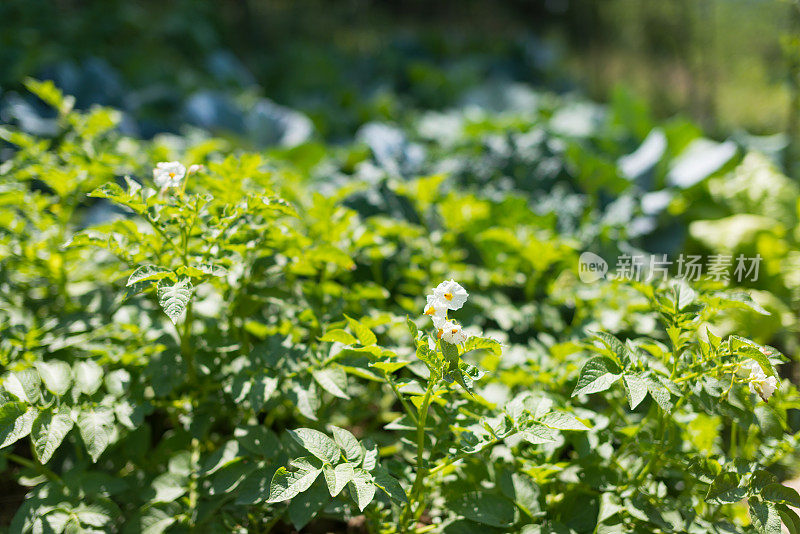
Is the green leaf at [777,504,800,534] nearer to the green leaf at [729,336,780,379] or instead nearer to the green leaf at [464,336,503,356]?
the green leaf at [729,336,780,379]

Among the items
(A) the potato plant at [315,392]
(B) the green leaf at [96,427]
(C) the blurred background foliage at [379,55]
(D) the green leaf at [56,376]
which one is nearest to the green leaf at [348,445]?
(A) the potato plant at [315,392]

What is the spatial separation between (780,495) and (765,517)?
61 millimetres

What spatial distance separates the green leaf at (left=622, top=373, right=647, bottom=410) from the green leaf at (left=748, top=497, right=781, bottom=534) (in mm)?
263

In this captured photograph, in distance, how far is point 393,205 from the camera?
2.06m

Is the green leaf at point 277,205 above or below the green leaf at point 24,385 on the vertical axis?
above

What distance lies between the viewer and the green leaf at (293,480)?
0.93 meters

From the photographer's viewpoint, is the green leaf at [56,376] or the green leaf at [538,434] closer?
the green leaf at [538,434]

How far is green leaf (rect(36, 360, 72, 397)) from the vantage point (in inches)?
43.4

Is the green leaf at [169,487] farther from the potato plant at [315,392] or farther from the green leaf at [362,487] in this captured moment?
the green leaf at [362,487]

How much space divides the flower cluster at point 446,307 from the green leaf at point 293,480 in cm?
29

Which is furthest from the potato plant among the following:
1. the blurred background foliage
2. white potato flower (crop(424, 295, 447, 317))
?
the blurred background foliage

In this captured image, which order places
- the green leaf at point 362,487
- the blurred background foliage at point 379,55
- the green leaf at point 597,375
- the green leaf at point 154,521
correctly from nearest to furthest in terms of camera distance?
the green leaf at point 362,487 → the green leaf at point 597,375 → the green leaf at point 154,521 → the blurred background foliage at point 379,55

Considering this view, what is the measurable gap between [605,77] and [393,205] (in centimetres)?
435

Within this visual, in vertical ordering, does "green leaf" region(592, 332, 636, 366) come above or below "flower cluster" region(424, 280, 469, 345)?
below
